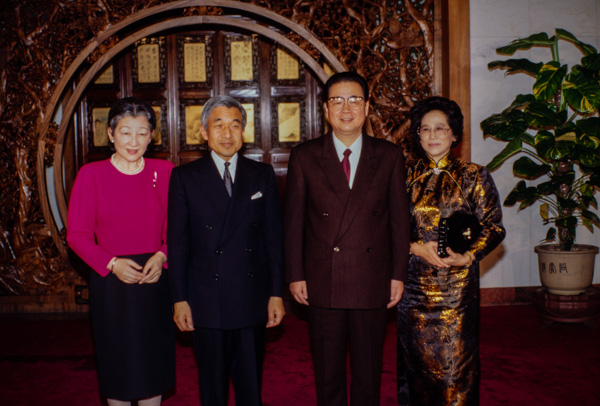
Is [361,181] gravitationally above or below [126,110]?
below

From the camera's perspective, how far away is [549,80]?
12.3 ft

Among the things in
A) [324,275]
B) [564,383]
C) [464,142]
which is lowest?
[564,383]

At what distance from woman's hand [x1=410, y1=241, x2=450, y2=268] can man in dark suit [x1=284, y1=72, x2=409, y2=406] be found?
0.46 feet

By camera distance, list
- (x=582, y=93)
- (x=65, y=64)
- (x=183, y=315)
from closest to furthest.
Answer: (x=183, y=315) < (x=582, y=93) < (x=65, y=64)

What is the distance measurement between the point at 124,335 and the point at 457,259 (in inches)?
52.1

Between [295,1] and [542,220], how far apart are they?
2.83 meters

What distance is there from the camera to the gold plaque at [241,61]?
495 centimetres

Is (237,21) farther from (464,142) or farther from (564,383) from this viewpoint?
(564,383)

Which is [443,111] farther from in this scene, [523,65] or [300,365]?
[523,65]

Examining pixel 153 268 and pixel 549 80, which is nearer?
pixel 153 268

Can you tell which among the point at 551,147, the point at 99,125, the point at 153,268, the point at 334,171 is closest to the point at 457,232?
the point at 334,171

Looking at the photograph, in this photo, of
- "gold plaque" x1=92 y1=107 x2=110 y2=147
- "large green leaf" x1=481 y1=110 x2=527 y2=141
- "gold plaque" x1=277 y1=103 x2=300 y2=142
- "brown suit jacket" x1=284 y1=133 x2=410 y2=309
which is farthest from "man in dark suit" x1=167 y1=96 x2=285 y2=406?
"gold plaque" x1=92 y1=107 x2=110 y2=147

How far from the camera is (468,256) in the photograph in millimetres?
2057

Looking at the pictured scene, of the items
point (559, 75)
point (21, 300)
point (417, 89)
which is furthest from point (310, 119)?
point (21, 300)
